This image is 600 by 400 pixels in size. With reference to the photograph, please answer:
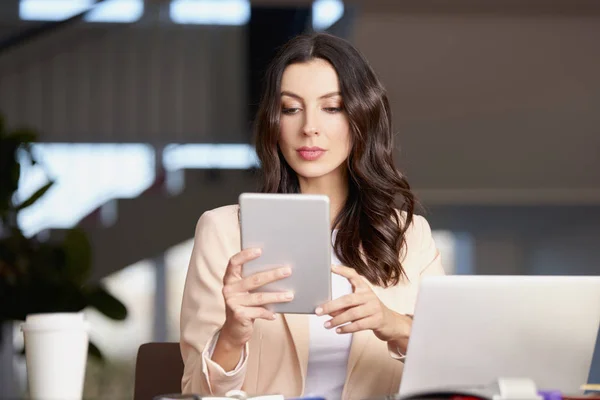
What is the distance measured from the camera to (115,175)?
528cm

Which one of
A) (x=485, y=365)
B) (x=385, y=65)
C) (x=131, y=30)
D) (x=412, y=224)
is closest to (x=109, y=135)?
(x=131, y=30)

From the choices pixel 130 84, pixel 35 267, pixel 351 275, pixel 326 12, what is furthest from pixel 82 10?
pixel 351 275

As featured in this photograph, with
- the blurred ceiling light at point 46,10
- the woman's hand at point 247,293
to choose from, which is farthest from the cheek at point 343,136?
the blurred ceiling light at point 46,10

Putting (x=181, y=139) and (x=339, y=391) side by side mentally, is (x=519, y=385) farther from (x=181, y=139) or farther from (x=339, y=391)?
(x=181, y=139)

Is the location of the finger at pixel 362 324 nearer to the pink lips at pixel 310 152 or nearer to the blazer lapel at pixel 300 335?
the blazer lapel at pixel 300 335

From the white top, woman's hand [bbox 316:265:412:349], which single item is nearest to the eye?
the white top

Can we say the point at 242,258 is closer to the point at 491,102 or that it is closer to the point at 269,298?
the point at 269,298

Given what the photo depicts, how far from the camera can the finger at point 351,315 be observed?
1692 millimetres

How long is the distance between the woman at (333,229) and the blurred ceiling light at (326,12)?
304cm

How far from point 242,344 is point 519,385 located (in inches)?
26.3

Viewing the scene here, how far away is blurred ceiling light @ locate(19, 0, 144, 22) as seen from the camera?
210 inches

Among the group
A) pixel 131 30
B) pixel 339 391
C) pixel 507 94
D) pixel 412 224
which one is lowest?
pixel 339 391

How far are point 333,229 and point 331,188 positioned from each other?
0.11 meters

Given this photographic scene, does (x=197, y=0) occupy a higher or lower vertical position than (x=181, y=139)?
higher
